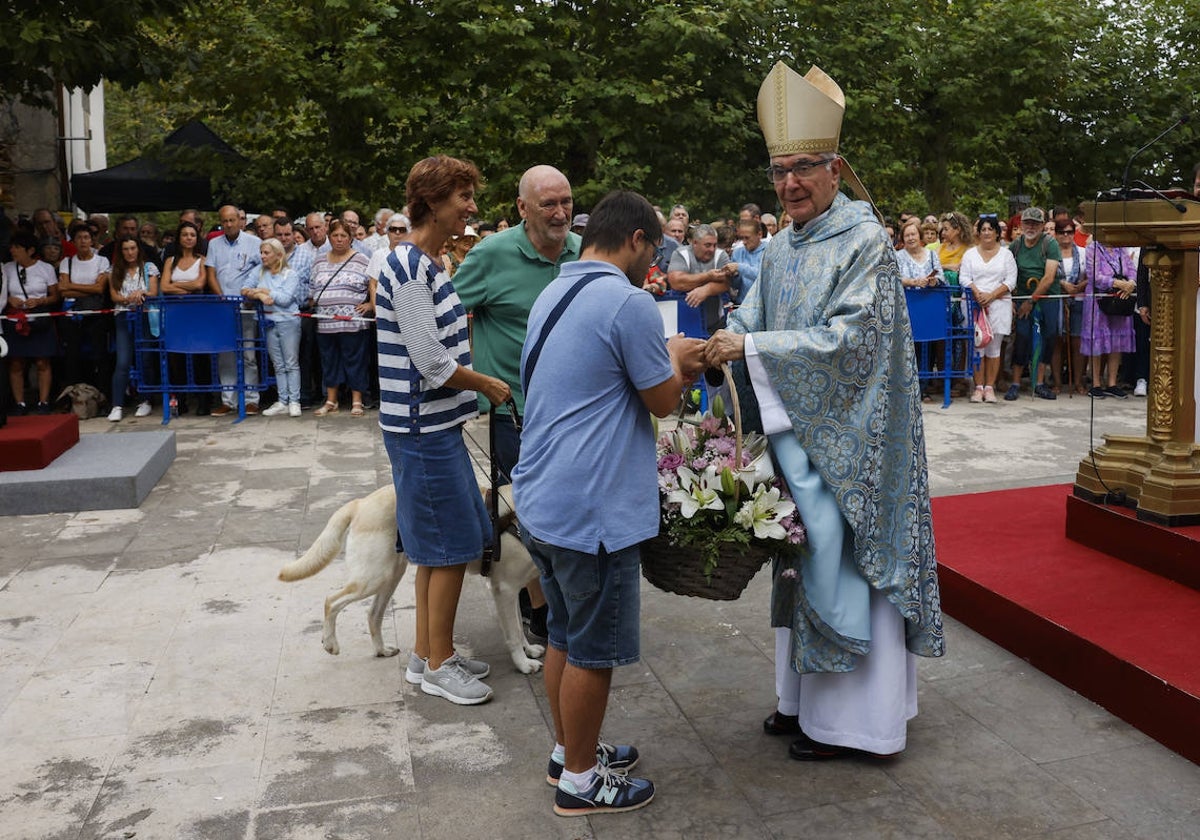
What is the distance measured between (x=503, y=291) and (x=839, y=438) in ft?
5.46

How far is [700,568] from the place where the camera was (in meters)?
3.64

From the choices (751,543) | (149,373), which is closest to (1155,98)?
(149,373)

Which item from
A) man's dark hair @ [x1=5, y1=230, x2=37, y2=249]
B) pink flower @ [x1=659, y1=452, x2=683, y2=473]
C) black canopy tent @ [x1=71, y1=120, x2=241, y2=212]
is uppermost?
black canopy tent @ [x1=71, y1=120, x2=241, y2=212]

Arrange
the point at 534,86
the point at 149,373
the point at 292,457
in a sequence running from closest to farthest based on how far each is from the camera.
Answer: the point at 292,457, the point at 149,373, the point at 534,86

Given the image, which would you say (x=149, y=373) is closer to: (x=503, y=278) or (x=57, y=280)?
(x=57, y=280)

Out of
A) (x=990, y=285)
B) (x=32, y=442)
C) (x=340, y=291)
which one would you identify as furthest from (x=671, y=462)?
(x=990, y=285)

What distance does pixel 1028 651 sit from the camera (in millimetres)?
4852

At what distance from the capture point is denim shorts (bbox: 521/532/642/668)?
351cm

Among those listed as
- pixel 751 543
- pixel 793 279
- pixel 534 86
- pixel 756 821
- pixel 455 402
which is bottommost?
pixel 756 821

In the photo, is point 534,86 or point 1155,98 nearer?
point 534,86

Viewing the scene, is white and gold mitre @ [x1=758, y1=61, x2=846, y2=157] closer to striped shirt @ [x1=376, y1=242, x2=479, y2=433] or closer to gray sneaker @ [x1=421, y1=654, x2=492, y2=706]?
striped shirt @ [x1=376, y1=242, x2=479, y2=433]

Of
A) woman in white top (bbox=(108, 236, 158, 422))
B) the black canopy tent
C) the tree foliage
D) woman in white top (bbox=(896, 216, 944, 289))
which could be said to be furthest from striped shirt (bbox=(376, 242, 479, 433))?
the black canopy tent

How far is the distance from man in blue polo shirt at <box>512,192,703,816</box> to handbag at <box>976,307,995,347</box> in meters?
8.59

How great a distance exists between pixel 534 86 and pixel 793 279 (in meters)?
12.6
